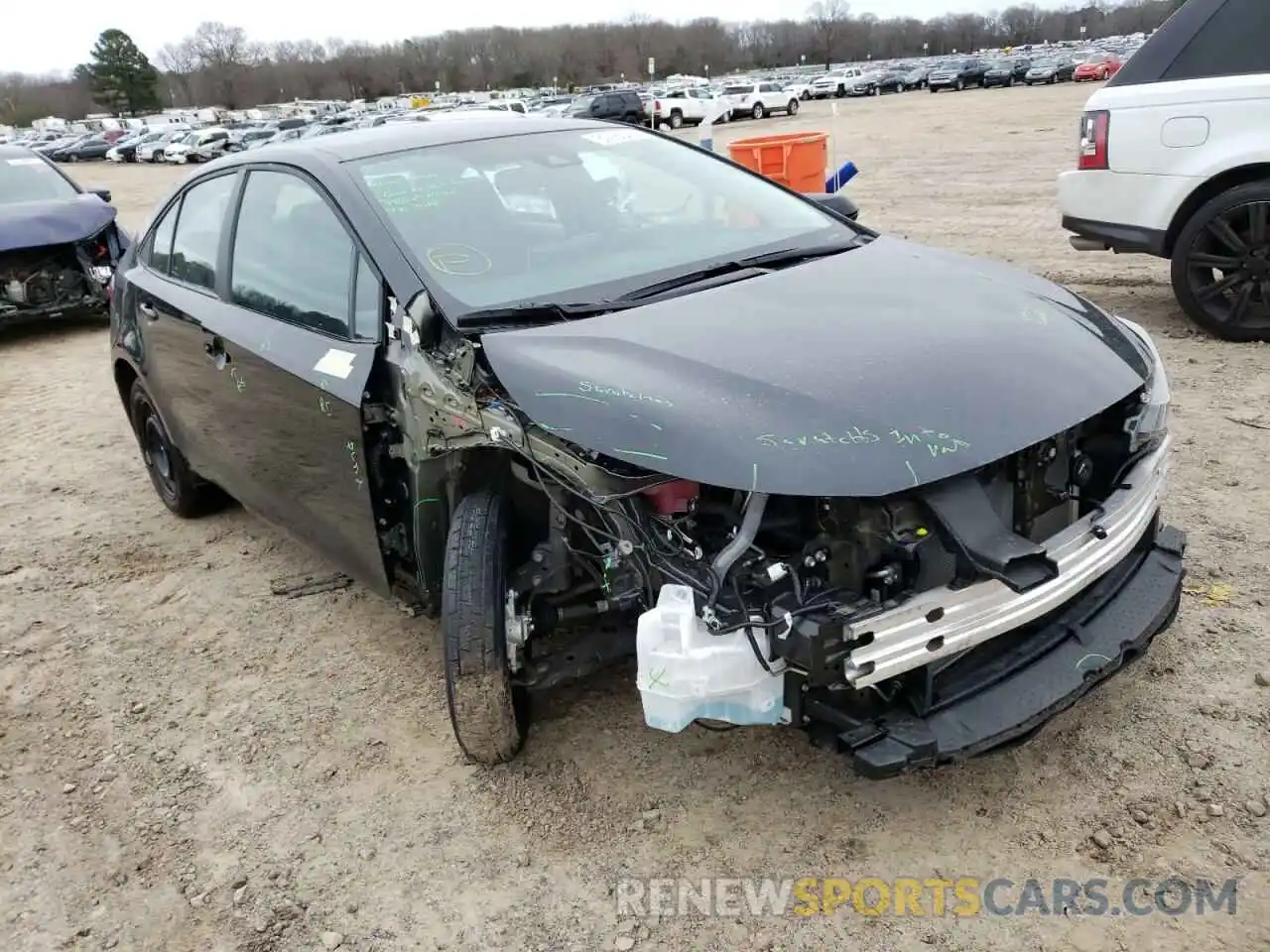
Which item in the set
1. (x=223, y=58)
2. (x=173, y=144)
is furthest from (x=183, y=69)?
(x=173, y=144)

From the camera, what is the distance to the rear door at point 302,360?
3123 millimetres

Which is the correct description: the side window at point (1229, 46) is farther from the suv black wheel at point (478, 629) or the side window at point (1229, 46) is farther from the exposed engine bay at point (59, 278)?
the exposed engine bay at point (59, 278)

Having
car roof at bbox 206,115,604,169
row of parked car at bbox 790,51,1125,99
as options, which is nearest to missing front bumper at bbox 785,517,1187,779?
car roof at bbox 206,115,604,169

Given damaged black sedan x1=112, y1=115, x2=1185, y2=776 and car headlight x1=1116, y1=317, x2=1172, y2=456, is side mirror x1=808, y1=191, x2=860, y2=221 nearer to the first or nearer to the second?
damaged black sedan x1=112, y1=115, x2=1185, y2=776

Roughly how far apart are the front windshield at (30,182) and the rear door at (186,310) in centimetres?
585

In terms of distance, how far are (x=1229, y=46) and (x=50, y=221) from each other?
29.7ft

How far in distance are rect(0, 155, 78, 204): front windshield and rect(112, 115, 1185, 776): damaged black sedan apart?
686 centimetres

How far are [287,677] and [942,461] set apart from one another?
243cm

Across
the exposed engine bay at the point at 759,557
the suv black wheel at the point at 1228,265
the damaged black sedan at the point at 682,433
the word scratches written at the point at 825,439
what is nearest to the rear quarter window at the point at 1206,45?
the suv black wheel at the point at 1228,265

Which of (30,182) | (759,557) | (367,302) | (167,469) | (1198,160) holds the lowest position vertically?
(167,469)

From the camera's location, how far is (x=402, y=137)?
3.65 m

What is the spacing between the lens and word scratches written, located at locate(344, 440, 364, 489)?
3115 mm

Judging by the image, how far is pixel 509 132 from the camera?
12.4 ft

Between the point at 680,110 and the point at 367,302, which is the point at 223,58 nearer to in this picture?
the point at 680,110
